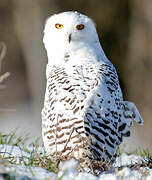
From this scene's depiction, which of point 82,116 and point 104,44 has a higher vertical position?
point 82,116

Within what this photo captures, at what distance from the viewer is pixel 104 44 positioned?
21984 mm

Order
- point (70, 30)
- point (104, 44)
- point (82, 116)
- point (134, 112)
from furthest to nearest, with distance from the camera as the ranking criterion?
1. point (104, 44)
2. point (70, 30)
3. point (134, 112)
4. point (82, 116)

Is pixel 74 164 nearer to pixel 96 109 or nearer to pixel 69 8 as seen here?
pixel 96 109

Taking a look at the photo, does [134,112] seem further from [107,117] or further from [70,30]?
[70,30]

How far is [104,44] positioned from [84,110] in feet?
57.1

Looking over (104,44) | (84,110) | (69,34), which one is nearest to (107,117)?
(84,110)

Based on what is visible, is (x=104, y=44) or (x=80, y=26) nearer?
(x=80, y=26)

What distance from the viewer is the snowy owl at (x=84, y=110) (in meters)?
4.68

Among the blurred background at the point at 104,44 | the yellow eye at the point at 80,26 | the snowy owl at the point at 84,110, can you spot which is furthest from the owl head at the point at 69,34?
the blurred background at the point at 104,44

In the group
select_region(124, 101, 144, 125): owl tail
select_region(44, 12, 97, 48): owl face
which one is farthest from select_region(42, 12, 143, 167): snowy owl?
select_region(44, 12, 97, 48): owl face

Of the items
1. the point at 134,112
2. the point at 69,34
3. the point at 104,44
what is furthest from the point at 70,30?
the point at 104,44

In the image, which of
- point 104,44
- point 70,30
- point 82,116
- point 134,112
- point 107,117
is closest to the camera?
point 82,116

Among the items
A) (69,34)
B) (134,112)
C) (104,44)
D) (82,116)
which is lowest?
(104,44)

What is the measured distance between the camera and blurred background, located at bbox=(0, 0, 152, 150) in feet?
68.6
